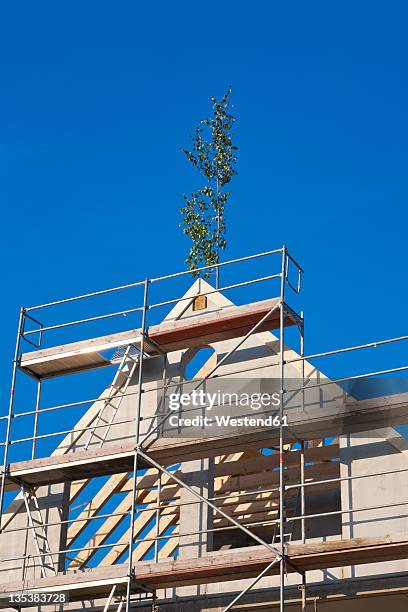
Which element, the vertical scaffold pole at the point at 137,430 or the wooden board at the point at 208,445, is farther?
the vertical scaffold pole at the point at 137,430

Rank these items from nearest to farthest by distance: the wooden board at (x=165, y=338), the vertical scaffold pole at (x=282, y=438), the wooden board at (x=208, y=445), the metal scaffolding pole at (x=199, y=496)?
the vertical scaffold pole at (x=282, y=438)
the metal scaffolding pole at (x=199, y=496)
the wooden board at (x=208, y=445)
the wooden board at (x=165, y=338)

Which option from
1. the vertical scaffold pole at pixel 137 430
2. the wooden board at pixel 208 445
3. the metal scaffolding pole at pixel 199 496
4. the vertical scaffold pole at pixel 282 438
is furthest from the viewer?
the vertical scaffold pole at pixel 137 430

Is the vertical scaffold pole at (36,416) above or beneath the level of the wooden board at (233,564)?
above

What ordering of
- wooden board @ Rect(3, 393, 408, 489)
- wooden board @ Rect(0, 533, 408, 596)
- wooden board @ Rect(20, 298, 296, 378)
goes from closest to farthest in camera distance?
wooden board @ Rect(0, 533, 408, 596)
wooden board @ Rect(3, 393, 408, 489)
wooden board @ Rect(20, 298, 296, 378)

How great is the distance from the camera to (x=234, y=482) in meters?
21.7

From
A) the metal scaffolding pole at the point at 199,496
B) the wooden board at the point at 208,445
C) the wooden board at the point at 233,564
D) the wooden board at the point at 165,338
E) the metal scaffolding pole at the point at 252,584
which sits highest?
the wooden board at the point at 165,338

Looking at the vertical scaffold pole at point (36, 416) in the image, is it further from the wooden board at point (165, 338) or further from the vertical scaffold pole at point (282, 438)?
the vertical scaffold pole at point (282, 438)

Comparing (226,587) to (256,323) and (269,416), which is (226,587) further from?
(256,323)

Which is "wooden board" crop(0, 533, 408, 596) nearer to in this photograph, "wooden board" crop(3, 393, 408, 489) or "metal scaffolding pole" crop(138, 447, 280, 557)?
"metal scaffolding pole" crop(138, 447, 280, 557)

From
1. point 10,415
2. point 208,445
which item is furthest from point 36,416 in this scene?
point 208,445

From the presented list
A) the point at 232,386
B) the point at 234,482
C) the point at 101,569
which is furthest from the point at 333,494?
the point at 101,569

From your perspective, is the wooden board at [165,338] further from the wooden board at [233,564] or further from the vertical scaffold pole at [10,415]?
the wooden board at [233,564]

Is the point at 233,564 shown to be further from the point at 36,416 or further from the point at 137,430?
the point at 36,416

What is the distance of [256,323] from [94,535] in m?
5.22
